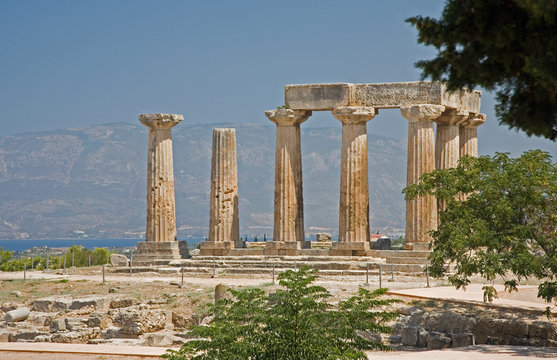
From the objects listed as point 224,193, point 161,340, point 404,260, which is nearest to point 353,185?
point 404,260

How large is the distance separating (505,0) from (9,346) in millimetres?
17453

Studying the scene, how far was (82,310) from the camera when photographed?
1332 inches

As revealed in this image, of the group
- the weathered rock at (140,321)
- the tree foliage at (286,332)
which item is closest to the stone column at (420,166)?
the weathered rock at (140,321)

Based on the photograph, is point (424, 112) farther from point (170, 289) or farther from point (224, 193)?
point (170, 289)

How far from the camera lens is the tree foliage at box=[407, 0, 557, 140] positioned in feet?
38.4

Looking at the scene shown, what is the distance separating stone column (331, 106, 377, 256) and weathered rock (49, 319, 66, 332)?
1457cm

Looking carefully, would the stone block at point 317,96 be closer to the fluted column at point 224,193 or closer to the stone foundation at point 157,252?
the fluted column at point 224,193

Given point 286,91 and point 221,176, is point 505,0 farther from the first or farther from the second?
point 221,176

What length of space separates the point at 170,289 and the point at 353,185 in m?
9.77

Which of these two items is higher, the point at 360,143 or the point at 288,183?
the point at 360,143

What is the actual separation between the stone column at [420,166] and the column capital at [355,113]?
1287mm

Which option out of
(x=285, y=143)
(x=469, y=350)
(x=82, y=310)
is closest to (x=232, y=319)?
(x=469, y=350)

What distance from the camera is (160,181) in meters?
47.5

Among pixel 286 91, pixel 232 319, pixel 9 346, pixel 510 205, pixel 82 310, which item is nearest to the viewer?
pixel 232 319
